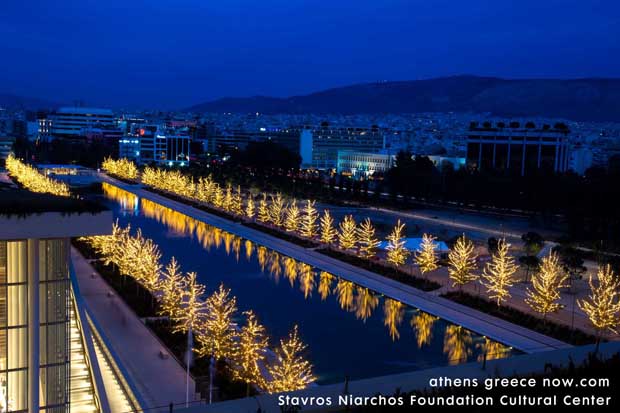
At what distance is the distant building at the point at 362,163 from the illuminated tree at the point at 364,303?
109 ft

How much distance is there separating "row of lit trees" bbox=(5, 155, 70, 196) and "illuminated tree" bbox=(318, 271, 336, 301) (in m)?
7.58

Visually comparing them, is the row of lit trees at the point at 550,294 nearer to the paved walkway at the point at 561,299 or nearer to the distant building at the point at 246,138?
the paved walkway at the point at 561,299

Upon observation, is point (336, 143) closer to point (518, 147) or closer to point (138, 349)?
point (518, 147)

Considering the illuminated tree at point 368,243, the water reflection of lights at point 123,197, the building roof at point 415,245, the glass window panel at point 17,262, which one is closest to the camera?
the glass window panel at point 17,262

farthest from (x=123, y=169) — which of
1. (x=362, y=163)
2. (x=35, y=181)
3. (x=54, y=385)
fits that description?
(x=54, y=385)

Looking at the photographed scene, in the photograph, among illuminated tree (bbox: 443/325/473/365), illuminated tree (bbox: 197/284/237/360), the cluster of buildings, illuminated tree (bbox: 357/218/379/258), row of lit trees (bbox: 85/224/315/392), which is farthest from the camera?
the cluster of buildings

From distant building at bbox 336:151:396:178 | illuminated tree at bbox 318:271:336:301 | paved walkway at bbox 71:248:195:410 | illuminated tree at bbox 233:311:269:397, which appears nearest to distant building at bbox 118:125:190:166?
distant building at bbox 336:151:396:178

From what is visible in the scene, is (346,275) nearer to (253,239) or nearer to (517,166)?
(253,239)

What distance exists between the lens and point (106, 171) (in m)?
42.8

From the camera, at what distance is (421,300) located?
12.0 meters

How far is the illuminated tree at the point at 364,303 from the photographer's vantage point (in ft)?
37.7

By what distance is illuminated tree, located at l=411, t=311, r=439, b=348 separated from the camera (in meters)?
10.1

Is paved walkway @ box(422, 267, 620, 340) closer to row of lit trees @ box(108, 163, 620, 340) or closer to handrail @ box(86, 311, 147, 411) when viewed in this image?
row of lit trees @ box(108, 163, 620, 340)

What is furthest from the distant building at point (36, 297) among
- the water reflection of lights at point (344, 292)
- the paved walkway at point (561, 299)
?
the paved walkway at point (561, 299)
